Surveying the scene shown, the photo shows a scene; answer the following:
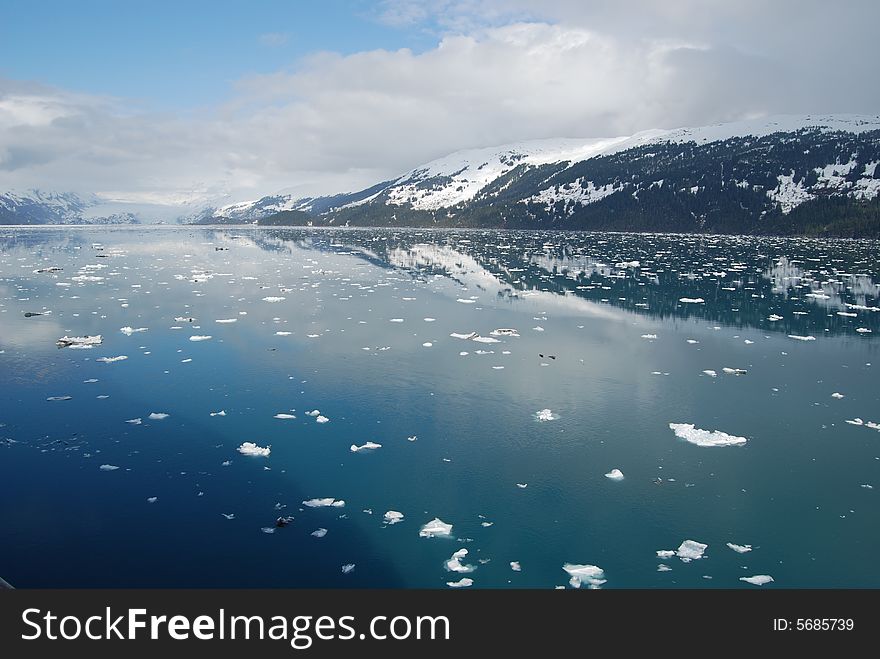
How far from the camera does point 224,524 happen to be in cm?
1168

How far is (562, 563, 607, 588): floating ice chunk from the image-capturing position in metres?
10.0

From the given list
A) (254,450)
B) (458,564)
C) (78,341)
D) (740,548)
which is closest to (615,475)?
(740,548)

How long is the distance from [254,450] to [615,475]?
9.44 m

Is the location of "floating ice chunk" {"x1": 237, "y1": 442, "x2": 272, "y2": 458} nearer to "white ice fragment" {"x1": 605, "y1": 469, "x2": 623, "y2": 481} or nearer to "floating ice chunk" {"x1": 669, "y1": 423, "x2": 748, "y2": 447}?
"white ice fragment" {"x1": 605, "y1": 469, "x2": 623, "y2": 481}

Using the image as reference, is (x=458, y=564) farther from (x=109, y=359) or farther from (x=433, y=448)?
(x=109, y=359)

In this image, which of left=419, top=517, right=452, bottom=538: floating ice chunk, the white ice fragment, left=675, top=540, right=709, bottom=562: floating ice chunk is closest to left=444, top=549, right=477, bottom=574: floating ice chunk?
left=419, top=517, right=452, bottom=538: floating ice chunk

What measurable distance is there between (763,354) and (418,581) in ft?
72.9

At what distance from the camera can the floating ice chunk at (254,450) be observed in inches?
591

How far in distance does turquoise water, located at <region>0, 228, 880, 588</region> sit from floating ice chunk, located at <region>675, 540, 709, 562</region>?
0.14 meters

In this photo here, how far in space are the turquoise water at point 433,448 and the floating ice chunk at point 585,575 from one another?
0.51ft

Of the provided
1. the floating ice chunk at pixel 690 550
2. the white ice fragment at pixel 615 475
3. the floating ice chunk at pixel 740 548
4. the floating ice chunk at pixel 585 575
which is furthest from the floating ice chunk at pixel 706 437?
the floating ice chunk at pixel 585 575

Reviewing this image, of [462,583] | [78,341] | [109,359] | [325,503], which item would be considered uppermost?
[78,341]

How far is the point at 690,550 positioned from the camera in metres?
10.9

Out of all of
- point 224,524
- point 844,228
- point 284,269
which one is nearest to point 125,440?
point 224,524
